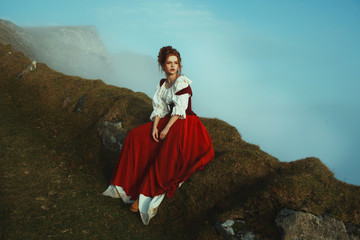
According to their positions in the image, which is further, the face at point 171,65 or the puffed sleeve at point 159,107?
the puffed sleeve at point 159,107

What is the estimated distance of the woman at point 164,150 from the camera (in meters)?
5.76

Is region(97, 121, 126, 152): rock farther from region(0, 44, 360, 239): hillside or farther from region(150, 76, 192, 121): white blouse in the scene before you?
region(150, 76, 192, 121): white blouse

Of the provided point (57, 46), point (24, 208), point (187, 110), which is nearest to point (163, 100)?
point (187, 110)

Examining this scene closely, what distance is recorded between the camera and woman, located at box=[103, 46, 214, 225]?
5758 mm

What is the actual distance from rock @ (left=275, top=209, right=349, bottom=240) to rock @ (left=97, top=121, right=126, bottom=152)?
228 inches

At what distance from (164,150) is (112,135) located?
11.9 feet

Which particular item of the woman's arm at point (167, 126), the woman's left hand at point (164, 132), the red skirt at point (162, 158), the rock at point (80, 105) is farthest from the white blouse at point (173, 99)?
the rock at point (80, 105)

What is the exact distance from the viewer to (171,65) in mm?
6238

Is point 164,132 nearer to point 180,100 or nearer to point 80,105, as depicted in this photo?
point 180,100

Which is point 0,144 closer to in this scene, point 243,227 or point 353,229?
point 243,227

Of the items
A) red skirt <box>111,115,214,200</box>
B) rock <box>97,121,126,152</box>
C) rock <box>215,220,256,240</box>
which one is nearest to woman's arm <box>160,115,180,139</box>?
red skirt <box>111,115,214,200</box>

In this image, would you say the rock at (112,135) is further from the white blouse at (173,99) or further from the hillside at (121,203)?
the white blouse at (173,99)

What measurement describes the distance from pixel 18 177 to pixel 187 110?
556cm

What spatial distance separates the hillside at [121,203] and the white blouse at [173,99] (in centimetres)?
174
